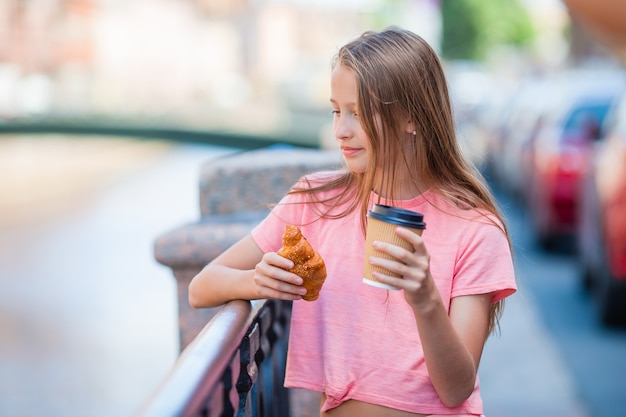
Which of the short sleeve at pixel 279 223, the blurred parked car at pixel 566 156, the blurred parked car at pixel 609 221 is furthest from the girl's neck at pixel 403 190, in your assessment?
the blurred parked car at pixel 566 156

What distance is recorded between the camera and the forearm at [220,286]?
2.41m

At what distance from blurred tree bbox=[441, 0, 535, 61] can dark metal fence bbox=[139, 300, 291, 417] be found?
6344cm

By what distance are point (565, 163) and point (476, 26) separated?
193 ft

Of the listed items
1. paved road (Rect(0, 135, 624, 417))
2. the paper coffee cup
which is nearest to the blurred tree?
paved road (Rect(0, 135, 624, 417))

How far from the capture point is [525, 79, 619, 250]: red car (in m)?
10.9

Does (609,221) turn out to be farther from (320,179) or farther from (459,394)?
(459,394)

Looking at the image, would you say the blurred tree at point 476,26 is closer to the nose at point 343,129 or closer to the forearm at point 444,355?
the nose at point 343,129

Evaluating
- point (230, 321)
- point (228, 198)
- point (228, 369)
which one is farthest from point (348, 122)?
point (228, 198)

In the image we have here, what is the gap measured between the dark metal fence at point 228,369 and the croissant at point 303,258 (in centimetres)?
16

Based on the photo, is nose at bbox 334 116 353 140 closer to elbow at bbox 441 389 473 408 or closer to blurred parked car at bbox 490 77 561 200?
elbow at bbox 441 389 473 408

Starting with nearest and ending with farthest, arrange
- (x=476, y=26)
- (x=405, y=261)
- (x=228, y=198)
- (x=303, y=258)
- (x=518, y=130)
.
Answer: (x=405, y=261) → (x=303, y=258) → (x=228, y=198) → (x=518, y=130) → (x=476, y=26)

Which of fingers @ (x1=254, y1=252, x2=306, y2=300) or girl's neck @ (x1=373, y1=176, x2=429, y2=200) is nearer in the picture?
fingers @ (x1=254, y1=252, x2=306, y2=300)

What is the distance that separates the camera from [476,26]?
224 ft

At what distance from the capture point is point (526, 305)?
9.08 meters
